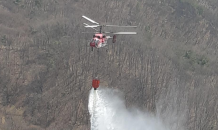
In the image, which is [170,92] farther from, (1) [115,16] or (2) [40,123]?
(1) [115,16]

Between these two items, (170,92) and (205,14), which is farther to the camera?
(205,14)

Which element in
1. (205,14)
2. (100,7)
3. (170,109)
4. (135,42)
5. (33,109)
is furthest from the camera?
(205,14)

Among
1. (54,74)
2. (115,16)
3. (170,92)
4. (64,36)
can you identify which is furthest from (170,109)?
(115,16)

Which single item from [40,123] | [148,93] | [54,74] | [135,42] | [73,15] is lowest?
[40,123]

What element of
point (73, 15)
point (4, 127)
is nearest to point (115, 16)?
point (73, 15)

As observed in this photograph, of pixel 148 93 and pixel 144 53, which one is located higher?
pixel 144 53

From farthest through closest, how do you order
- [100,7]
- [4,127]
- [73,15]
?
[100,7] < [73,15] < [4,127]
